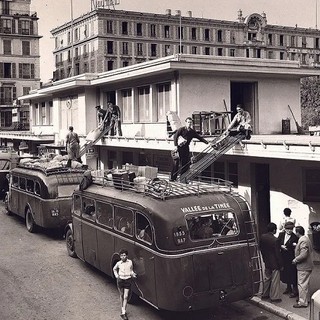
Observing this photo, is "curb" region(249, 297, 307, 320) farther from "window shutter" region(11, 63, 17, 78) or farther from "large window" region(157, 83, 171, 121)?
"window shutter" region(11, 63, 17, 78)

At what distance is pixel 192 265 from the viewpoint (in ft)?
32.6

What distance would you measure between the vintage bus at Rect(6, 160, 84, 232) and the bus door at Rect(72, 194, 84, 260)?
3049mm

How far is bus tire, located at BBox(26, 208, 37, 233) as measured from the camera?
62.5 ft

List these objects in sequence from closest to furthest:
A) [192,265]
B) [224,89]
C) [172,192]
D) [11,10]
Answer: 1. [192,265]
2. [172,192]
3. [224,89]
4. [11,10]

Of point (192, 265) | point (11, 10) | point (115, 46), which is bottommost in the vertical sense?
point (192, 265)

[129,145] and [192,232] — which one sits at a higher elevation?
[129,145]

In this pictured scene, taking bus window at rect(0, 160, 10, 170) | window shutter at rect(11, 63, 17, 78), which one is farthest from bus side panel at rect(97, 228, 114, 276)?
window shutter at rect(11, 63, 17, 78)

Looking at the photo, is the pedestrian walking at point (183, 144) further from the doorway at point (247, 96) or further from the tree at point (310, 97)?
the tree at point (310, 97)

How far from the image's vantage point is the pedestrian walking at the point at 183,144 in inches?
610

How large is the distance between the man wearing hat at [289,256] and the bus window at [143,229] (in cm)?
317

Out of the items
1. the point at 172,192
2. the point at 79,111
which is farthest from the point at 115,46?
the point at 172,192

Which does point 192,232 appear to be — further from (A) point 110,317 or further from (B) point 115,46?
(B) point 115,46

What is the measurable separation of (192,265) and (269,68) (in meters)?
13.6

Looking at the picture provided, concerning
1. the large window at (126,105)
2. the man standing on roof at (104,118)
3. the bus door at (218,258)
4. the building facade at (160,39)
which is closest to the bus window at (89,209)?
the bus door at (218,258)
